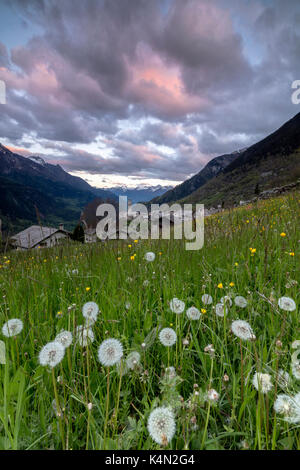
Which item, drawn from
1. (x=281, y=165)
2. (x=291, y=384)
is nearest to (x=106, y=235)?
(x=291, y=384)

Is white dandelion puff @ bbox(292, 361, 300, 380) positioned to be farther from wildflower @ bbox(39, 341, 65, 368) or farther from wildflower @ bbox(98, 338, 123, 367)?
wildflower @ bbox(39, 341, 65, 368)

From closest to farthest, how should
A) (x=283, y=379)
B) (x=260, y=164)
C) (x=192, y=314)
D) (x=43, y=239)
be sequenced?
(x=283, y=379) < (x=192, y=314) < (x=43, y=239) < (x=260, y=164)

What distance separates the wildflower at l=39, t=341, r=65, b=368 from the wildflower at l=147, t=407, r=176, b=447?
591 mm

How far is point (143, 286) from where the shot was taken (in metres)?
2.68

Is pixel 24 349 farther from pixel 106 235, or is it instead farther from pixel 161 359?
pixel 106 235

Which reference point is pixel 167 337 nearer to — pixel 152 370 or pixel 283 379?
pixel 152 370

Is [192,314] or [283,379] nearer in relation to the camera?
[283,379]

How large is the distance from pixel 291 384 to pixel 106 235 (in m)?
5.28

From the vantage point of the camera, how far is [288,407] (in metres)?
1.12

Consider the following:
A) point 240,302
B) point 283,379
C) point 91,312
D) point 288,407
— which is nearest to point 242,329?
point 283,379

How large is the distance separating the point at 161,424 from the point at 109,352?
0.47 metres

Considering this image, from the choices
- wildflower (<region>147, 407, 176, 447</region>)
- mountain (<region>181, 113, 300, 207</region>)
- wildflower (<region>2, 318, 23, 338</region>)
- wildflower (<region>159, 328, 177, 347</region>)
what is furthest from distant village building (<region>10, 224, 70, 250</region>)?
mountain (<region>181, 113, 300, 207</region>)

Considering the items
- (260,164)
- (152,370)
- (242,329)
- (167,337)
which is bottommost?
(152,370)

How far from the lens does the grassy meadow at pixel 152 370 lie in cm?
110
